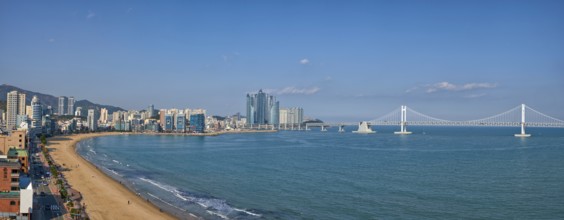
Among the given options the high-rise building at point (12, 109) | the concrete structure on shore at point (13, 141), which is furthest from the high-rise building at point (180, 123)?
the concrete structure on shore at point (13, 141)

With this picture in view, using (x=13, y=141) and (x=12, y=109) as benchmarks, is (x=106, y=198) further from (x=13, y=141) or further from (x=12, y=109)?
(x=12, y=109)

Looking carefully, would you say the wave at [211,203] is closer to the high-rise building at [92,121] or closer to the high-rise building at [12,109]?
the high-rise building at [12,109]

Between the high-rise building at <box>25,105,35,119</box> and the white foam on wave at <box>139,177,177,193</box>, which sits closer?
the white foam on wave at <box>139,177,177,193</box>

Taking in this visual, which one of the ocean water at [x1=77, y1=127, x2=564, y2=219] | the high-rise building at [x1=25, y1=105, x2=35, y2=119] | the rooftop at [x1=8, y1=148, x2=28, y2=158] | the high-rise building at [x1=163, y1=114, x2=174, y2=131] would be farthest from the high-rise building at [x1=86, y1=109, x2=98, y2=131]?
the rooftop at [x1=8, y1=148, x2=28, y2=158]

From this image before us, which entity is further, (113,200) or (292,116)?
(292,116)

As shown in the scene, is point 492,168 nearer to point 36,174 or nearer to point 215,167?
point 215,167

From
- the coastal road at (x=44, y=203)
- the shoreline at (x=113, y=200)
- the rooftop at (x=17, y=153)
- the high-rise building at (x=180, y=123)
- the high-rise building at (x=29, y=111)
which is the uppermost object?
the high-rise building at (x=29, y=111)

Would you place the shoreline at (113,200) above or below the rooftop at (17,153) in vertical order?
below

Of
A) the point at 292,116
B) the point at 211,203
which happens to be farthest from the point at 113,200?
the point at 292,116

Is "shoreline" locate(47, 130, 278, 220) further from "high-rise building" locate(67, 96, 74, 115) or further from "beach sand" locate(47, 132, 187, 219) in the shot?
"high-rise building" locate(67, 96, 74, 115)

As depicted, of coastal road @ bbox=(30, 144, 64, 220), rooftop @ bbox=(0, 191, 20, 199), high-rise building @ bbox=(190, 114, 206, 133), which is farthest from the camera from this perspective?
high-rise building @ bbox=(190, 114, 206, 133)

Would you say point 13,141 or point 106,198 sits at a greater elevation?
point 13,141

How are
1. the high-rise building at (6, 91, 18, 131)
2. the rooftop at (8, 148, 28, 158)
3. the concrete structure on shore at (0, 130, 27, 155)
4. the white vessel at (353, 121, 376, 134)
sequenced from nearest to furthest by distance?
1. the rooftop at (8, 148, 28, 158)
2. the concrete structure on shore at (0, 130, 27, 155)
3. the high-rise building at (6, 91, 18, 131)
4. the white vessel at (353, 121, 376, 134)

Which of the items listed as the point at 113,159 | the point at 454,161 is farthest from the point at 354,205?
the point at 113,159
